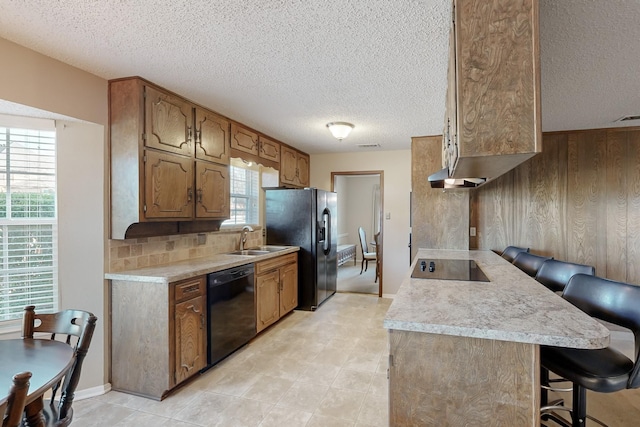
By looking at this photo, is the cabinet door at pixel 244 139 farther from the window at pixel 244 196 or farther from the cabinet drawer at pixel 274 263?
the cabinet drawer at pixel 274 263

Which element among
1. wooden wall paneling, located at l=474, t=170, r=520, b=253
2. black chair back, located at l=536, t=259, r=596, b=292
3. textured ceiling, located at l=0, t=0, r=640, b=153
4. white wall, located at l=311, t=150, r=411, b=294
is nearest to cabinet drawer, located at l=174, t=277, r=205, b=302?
textured ceiling, located at l=0, t=0, r=640, b=153

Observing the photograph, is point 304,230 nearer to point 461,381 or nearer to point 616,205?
point 461,381

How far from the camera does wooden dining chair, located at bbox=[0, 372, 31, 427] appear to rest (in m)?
0.86

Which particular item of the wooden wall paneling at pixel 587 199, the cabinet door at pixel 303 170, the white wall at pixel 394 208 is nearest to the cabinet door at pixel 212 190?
the cabinet door at pixel 303 170

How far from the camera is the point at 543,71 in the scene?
2.26 m

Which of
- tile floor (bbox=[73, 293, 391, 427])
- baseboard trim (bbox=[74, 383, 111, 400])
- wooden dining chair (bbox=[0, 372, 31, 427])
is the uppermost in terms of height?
wooden dining chair (bbox=[0, 372, 31, 427])

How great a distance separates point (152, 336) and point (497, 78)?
2619 millimetres

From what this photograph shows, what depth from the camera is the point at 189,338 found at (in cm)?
246

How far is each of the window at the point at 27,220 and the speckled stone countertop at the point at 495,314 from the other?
2.43 meters

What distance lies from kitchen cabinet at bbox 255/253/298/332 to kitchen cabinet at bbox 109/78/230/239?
954 millimetres

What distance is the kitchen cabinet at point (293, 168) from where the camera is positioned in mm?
4582

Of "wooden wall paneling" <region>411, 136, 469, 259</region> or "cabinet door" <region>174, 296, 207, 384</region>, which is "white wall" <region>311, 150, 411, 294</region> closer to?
"wooden wall paneling" <region>411, 136, 469, 259</region>

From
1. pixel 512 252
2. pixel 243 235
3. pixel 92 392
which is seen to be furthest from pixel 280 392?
pixel 512 252

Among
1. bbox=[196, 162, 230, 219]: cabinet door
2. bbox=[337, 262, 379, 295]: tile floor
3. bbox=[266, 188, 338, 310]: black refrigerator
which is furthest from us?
bbox=[337, 262, 379, 295]: tile floor
